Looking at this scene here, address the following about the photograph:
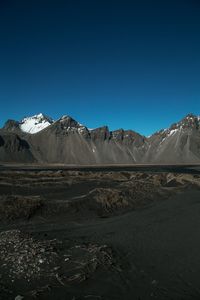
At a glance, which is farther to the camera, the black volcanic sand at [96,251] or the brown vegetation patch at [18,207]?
the brown vegetation patch at [18,207]

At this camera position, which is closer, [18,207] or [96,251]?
[96,251]

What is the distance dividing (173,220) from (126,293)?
15050 millimetres

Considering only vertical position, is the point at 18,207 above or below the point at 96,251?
above

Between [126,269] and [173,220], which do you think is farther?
[173,220]

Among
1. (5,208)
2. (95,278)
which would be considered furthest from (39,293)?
(5,208)

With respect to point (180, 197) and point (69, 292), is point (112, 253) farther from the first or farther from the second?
point (180, 197)

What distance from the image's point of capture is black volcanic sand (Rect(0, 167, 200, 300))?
11.7 m

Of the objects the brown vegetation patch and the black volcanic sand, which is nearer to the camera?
the black volcanic sand

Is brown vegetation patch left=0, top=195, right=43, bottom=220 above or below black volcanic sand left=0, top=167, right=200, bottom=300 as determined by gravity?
above

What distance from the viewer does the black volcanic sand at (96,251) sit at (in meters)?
11.7

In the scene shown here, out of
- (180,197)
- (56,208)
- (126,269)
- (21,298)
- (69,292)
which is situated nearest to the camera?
(21,298)

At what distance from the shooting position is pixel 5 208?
25.9 meters

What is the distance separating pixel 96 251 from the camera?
15805 millimetres

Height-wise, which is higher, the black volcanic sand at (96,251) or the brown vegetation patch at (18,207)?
the brown vegetation patch at (18,207)
